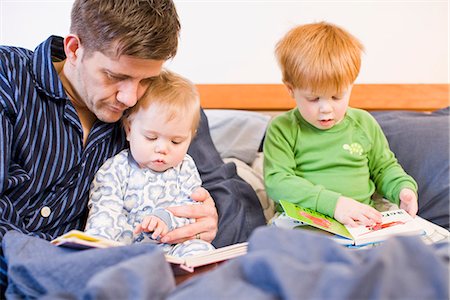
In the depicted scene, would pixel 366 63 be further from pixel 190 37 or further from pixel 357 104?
pixel 190 37

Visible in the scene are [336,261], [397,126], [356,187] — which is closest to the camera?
[336,261]

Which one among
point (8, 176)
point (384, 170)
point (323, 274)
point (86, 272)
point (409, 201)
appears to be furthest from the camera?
point (384, 170)

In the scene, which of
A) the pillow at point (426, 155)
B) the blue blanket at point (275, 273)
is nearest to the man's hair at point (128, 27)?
the blue blanket at point (275, 273)

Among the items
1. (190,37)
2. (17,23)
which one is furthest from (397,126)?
(17,23)

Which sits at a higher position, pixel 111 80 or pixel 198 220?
pixel 111 80

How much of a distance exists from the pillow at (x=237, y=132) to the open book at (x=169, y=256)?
900mm

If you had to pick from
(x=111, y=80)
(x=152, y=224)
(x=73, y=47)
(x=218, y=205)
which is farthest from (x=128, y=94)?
(x=218, y=205)

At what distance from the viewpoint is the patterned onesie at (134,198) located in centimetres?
124

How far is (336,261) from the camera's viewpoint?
68cm

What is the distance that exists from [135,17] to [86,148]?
0.32 metres

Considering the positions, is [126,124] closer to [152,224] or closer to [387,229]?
[152,224]

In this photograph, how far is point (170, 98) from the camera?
128 cm

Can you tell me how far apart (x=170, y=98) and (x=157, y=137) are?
94 millimetres

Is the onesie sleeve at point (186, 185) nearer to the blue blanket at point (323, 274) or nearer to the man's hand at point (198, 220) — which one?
the man's hand at point (198, 220)
